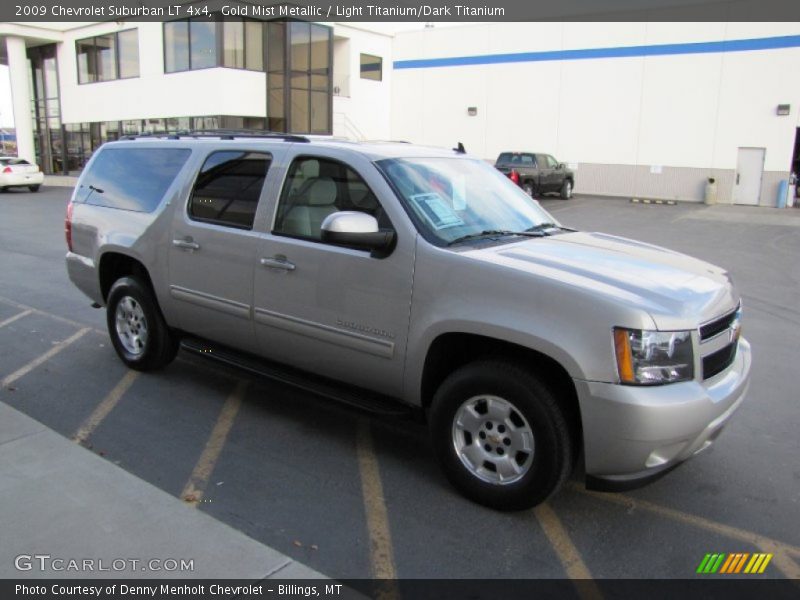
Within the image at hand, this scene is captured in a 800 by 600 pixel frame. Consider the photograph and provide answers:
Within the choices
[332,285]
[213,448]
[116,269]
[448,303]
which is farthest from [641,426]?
[116,269]

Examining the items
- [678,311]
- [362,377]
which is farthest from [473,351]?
[678,311]

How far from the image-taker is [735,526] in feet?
11.7

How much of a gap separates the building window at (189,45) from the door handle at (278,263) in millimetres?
25882

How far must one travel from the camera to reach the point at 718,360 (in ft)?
11.5

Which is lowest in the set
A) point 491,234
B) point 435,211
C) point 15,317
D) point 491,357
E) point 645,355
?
point 15,317

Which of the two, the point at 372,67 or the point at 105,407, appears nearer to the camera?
the point at 105,407

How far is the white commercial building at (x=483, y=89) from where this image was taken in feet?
90.0

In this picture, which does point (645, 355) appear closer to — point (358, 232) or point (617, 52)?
point (358, 232)

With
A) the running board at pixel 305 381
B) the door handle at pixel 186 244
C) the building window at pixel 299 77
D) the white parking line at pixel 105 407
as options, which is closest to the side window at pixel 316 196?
the door handle at pixel 186 244

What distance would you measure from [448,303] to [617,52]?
29520 mm

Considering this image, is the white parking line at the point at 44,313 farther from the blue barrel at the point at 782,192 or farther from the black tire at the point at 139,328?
the blue barrel at the point at 782,192

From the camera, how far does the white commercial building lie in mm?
27438

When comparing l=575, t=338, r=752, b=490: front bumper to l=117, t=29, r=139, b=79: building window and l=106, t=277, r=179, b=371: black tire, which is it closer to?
l=106, t=277, r=179, b=371: black tire

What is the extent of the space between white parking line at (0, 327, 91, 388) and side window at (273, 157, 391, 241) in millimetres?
2828
